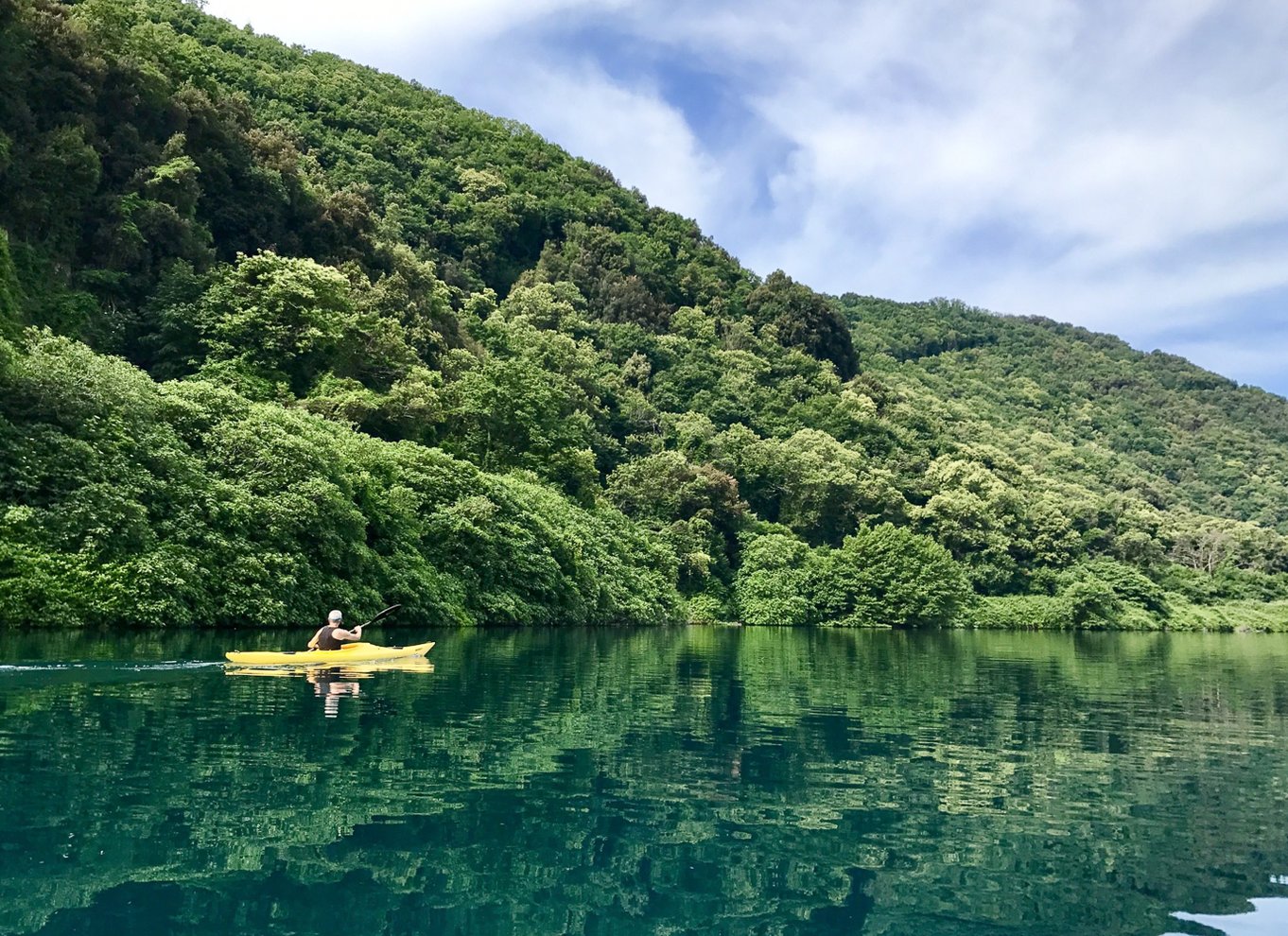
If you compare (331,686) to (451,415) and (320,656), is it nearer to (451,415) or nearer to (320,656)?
(320,656)

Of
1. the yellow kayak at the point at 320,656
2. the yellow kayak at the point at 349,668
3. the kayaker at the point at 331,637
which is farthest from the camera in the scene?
the kayaker at the point at 331,637

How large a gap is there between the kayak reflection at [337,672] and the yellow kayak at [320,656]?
0.33ft

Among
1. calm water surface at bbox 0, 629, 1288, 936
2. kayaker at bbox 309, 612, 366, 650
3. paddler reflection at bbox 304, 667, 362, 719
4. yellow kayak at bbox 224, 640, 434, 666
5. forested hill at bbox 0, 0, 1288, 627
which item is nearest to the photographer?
calm water surface at bbox 0, 629, 1288, 936

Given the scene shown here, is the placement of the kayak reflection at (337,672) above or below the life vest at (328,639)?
below

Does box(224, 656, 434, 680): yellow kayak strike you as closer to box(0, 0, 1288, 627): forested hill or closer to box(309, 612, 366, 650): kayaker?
box(309, 612, 366, 650): kayaker

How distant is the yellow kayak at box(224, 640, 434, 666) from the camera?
19797 mm

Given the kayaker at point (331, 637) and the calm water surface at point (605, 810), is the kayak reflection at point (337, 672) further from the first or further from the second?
the kayaker at point (331, 637)

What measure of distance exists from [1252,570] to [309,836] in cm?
9995

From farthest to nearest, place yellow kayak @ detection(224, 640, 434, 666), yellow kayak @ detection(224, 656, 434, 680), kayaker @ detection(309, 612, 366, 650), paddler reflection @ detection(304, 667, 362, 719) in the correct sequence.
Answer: kayaker @ detection(309, 612, 366, 650) → yellow kayak @ detection(224, 640, 434, 666) → yellow kayak @ detection(224, 656, 434, 680) → paddler reflection @ detection(304, 667, 362, 719)

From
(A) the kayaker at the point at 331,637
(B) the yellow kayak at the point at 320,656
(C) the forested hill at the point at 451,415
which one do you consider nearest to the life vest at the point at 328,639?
(A) the kayaker at the point at 331,637

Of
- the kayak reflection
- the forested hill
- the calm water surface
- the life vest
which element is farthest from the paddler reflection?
the forested hill

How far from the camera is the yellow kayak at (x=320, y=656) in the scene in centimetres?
1980

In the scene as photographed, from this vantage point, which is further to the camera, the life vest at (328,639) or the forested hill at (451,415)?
the forested hill at (451,415)

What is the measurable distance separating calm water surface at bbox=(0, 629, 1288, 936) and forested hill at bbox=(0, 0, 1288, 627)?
42.9 ft
